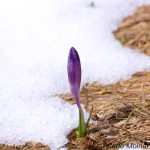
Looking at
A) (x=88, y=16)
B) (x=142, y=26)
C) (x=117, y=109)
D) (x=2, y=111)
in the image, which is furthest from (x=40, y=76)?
(x=142, y=26)

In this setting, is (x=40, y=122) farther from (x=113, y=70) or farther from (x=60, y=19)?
(x=60, y=19)

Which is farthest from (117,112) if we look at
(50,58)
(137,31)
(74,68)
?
(137,31)

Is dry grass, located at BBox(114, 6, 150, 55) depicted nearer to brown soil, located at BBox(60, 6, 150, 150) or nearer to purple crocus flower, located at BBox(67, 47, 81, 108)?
brown soil, located at BBox(60, 6, 150, 150)

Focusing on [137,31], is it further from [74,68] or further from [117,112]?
[74,68]

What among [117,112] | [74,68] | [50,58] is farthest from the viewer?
[50,58]

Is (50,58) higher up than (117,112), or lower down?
higher up

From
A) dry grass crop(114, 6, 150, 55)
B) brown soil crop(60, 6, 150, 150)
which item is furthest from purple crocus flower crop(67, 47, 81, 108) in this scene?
dry grass crop(114, 6, 150, 55)

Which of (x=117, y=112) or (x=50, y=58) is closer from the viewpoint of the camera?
(x=117, y=112)

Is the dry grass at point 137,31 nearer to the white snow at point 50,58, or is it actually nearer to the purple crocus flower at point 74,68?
the white snow at point 50,58
